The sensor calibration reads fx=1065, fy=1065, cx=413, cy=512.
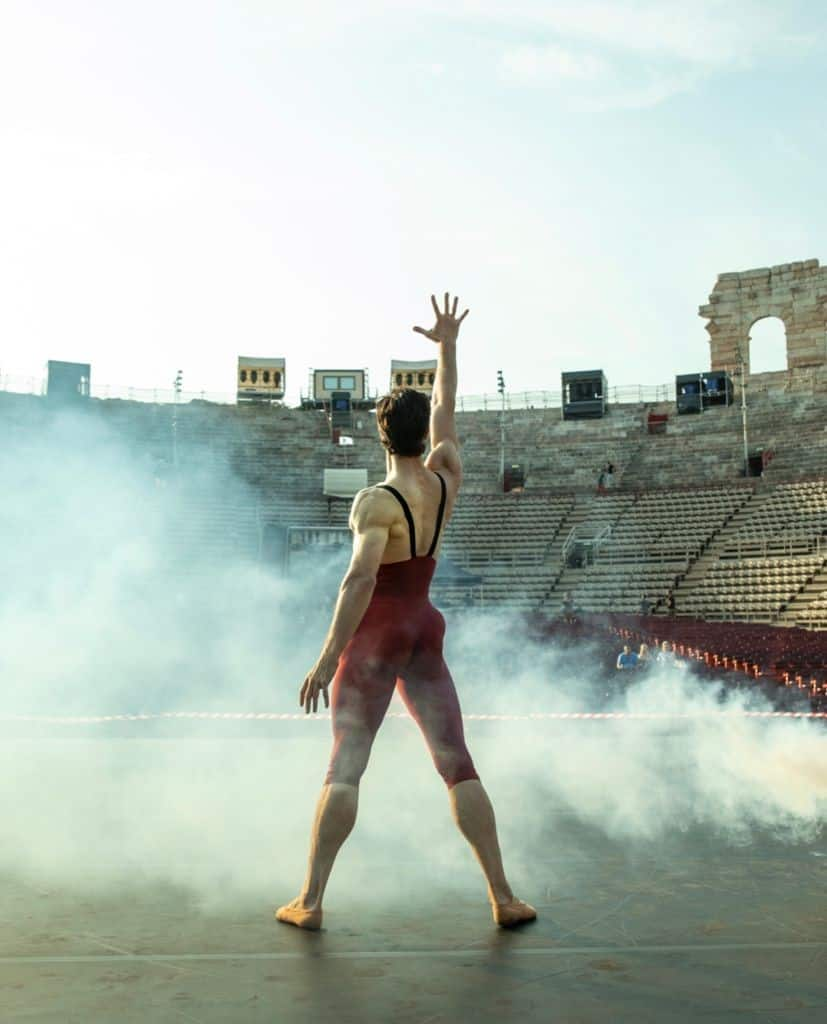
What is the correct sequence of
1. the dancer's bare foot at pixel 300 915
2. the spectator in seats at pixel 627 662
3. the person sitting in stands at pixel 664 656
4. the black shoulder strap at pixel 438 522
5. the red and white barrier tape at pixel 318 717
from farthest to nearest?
the person sitting in stands at pixel 664 656, the spectator in seats at pixel 627 662, the red and white barrier tape at pixel 318 717, the black shoulder strap at pixel 438 522, the dancer's bare foot at pixel 300 915

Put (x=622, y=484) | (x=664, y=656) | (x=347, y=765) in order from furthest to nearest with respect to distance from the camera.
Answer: (x=622, y=484), (x=664, y=656), (x=347, y=765)

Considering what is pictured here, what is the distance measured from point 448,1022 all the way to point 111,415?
1773 inches

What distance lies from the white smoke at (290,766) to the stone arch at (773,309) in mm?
32401

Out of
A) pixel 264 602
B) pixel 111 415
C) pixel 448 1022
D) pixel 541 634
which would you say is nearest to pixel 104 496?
pixel 264 602

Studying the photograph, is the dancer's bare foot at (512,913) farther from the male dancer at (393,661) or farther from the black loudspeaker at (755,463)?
the black loudspeaker at (755,463)

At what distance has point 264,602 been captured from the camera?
26.9 m

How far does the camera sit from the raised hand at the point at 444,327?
5.06 meters

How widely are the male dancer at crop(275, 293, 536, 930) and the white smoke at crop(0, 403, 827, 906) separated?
0.51 metres

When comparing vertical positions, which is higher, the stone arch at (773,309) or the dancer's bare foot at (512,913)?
the stone arch at (773,309)

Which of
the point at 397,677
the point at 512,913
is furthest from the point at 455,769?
the point at 512,913

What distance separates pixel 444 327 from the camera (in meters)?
5.08

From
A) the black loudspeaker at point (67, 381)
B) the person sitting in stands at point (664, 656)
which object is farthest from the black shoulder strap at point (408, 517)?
the black loudspeaker at point (67, 381)

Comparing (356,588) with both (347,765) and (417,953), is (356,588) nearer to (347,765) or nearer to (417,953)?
(347,765)

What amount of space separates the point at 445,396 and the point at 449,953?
2417mm
